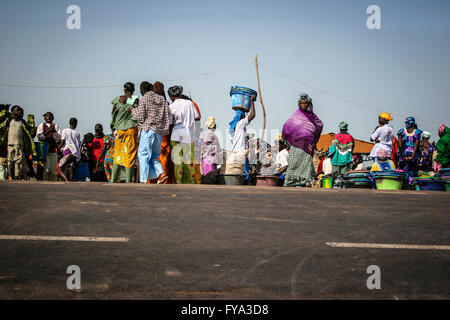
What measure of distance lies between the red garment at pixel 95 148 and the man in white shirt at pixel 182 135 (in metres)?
3.80

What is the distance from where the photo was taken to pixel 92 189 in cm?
691

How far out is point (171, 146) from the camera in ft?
34.7

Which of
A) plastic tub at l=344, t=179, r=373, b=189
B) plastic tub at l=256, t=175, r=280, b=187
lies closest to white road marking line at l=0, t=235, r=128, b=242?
plastic tub at l=256, t=175, r=280, b=187

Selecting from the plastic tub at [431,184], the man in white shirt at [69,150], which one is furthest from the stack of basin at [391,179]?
the man in white shirt at [69,150]

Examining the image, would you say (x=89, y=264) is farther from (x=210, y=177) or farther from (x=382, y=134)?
(x=382, y=134)

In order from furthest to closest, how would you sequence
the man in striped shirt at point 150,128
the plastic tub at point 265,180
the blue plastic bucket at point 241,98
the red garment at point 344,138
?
the red garment at point 344,138, the blue plastic bucket at point 241,98, the plastic tub at point 265,180, the man in striped shirt at point 150,128

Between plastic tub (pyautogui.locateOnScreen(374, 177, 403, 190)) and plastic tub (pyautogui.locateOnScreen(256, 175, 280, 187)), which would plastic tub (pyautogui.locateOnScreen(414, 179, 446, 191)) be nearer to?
plastic tub (pyautogui.locateOnScreen(374, 177, 403, 190))

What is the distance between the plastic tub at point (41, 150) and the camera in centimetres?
1185

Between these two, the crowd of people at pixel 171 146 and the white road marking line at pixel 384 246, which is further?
the crowd of people at pixel 171 146

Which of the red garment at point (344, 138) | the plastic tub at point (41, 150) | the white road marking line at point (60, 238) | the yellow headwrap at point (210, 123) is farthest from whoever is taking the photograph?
the red garment at point (344, 138)

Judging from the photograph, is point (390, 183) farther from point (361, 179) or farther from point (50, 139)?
point (50, 139)

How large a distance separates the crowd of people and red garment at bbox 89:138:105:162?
3cm

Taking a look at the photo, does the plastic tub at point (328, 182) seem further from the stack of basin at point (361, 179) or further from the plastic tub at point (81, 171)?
the plastic tub at point (81, 171)

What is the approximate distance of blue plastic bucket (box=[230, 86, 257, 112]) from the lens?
11.6m
